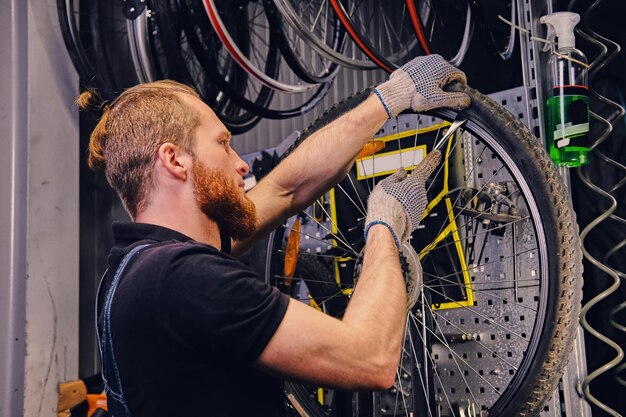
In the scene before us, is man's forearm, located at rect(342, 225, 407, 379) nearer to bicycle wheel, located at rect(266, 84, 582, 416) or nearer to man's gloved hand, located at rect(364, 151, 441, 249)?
man's gloved hand, located at rect(364, 151, 441, 249)

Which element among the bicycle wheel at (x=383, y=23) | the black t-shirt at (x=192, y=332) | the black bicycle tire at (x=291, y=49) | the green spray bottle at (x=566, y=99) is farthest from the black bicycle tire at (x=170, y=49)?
the black t-shirt at (x=192, y=332)

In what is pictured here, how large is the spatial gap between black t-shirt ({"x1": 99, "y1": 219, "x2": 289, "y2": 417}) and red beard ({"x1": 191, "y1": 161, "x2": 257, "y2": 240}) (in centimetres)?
16

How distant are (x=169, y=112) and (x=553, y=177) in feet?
2.55

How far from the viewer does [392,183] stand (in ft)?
4.98

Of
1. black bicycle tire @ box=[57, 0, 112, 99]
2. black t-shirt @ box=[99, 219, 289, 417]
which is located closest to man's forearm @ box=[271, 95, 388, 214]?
black t-shirt @ box=[99, 219, 289, 417]

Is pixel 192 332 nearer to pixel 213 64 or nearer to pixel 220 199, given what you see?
pixel 220 199

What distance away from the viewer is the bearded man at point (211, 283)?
1158 millimetres

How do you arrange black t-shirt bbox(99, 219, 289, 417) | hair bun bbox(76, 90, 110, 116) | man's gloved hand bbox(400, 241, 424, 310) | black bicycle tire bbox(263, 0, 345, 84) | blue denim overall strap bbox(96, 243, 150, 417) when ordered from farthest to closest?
black bicycle tire bbox(263, 0, 345, 84) → hair bun bbox(76, 90, 110, 116) → man's gloved hand bbox(400, 241, 424, 310) → blue denim overall strap bbox(96, 243, 150, 417) → black t-shirt bbox(99, 219, 289, 417)

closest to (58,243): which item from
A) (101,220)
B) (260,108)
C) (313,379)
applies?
(101,220)

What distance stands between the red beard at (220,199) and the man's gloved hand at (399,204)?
9.6 inches

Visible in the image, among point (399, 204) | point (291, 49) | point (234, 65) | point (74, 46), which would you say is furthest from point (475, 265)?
point (74, 46)

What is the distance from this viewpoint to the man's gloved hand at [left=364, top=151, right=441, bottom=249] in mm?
1434

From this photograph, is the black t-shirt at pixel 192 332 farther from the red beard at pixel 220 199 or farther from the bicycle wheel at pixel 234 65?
the bicycle wheel at pixel 234 65

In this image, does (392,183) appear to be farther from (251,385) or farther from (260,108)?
(260,108)
